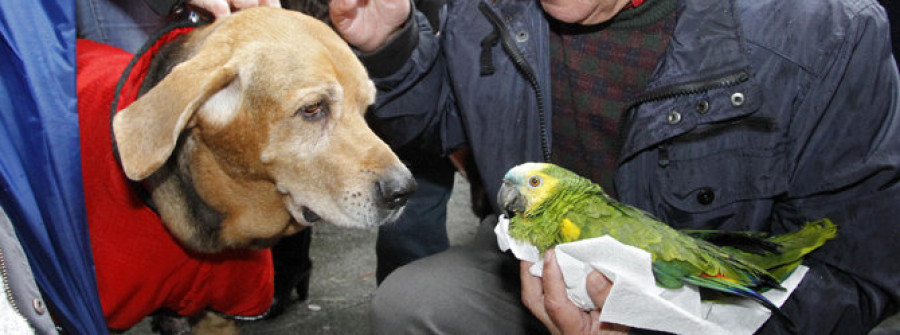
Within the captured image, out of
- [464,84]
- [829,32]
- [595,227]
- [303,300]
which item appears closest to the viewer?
[595,227]

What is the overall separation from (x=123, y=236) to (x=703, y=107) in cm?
168

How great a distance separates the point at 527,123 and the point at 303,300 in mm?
1947

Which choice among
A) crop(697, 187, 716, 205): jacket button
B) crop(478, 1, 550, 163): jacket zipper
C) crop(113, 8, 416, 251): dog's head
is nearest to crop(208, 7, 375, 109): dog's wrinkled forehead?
crop(113, 8, 416, 251): dog's head

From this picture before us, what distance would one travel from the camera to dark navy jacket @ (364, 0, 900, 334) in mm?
1830

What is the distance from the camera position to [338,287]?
12.3 feet

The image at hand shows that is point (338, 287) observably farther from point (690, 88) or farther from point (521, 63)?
point (690, 88)

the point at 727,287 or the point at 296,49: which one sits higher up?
the point at 296,49

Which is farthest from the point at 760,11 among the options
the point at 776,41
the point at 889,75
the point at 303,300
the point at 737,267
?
the point at 303,300

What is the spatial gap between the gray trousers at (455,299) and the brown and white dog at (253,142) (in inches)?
10.2

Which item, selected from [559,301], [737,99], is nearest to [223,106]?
[559,301]

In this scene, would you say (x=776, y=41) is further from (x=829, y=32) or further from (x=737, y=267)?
(x=737, y=267)

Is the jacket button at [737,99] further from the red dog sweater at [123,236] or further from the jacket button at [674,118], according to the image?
the red dog sweater at [123,236]

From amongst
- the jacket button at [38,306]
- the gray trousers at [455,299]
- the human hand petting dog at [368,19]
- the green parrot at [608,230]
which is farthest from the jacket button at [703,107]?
the jacket button at [38,306]

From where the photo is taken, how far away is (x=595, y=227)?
1604mm
